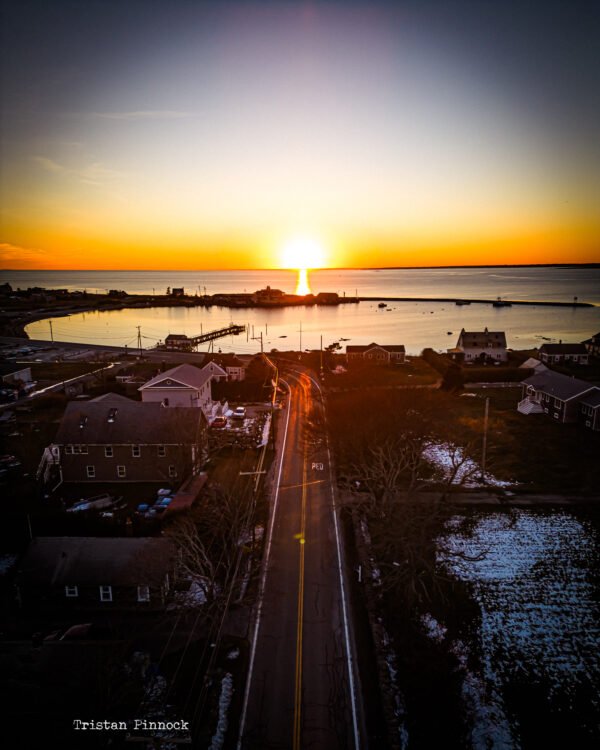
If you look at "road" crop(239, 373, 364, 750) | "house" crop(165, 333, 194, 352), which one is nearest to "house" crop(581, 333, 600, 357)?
"road" crop(239, 373, 364, 750)

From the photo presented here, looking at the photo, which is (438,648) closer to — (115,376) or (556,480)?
(556,480)

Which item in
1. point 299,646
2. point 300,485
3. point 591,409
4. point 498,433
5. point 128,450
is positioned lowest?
point 299,646

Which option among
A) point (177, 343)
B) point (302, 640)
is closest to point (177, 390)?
point (302, 640)

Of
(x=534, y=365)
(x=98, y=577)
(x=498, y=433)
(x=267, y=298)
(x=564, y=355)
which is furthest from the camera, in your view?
(x=267, y=298)

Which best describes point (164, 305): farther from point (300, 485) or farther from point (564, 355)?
point (300, 485)

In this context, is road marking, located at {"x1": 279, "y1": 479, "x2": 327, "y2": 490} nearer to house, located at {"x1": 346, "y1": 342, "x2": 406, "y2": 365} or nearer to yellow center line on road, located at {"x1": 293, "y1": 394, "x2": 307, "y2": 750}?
yellow center line on road, located at {"x1": 293, "y1": 394, "x2": 307, "y2": 750}
